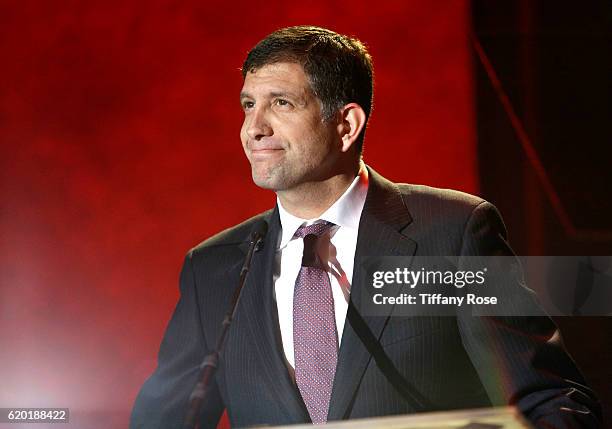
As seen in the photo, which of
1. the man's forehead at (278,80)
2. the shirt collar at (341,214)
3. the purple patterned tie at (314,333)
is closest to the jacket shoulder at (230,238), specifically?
the shirt collar at (341,214)

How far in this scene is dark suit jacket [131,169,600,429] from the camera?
1.70 metres

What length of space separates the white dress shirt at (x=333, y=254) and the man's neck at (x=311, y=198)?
0.07ft

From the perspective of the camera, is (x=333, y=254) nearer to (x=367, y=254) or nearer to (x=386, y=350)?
(x=367, y=254)

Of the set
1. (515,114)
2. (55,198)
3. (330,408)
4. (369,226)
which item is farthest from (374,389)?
(55,198)

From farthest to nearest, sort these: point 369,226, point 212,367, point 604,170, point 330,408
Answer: point 604,170 → point 369,226 → point 330,408 → point 212,367

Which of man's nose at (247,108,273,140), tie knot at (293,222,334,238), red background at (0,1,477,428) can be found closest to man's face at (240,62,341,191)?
man's nose at (247,108,273,140)

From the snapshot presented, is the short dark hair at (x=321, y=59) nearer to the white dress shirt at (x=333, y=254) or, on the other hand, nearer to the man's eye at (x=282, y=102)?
the man's eye at (x=282, y=102)

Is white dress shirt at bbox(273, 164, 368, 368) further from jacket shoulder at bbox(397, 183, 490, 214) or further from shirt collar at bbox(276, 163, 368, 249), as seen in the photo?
jacket shoulder at bbox(397, 183, 490, 214)

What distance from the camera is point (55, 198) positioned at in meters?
2.40

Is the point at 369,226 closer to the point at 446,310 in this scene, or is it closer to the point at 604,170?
the point at 446,310

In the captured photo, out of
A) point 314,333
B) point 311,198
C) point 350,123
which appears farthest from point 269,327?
point 350,123

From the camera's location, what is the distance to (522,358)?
1672mm

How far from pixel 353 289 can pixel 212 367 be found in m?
→ 0.66

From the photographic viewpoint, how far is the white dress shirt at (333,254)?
187 centimetres
